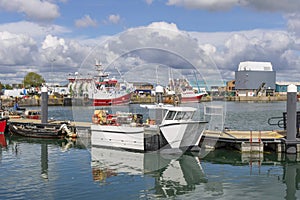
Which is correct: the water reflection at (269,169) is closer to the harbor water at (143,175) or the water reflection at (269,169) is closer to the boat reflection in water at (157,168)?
the harbor water at (143,175)

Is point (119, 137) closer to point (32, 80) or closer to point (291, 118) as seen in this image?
point (291, 118)

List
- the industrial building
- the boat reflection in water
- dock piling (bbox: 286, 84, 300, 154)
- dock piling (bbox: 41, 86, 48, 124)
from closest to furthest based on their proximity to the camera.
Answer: the boat reflection in water < dock piling (bbox: 286, 84, 300, 154) < dock piling (bbox: 41, 86, 48, 124) < the industrial building

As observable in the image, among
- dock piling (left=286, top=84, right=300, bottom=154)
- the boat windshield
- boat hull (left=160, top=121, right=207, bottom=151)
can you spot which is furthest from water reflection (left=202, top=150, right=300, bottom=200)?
the boat windshield

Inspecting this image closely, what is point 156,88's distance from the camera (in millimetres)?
27672

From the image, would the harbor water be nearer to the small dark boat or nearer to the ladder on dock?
the ladder on dock

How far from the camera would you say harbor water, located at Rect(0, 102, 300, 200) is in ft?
60.2

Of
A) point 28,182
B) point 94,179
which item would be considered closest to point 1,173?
point 28,182

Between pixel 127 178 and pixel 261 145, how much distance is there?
34.9 ft

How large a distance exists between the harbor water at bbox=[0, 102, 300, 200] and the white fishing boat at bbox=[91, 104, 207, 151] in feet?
2.31

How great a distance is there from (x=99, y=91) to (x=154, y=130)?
38.7 m

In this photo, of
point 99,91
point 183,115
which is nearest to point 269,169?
point 183,115

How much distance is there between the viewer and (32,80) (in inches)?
6624

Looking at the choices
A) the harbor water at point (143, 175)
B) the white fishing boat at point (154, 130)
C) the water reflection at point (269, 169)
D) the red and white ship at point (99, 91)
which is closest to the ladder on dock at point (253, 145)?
the water reflection at point (269, 169)

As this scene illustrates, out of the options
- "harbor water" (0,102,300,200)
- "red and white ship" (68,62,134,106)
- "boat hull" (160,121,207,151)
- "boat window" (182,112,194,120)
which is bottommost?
"harbor water" (0,102,300,200)
